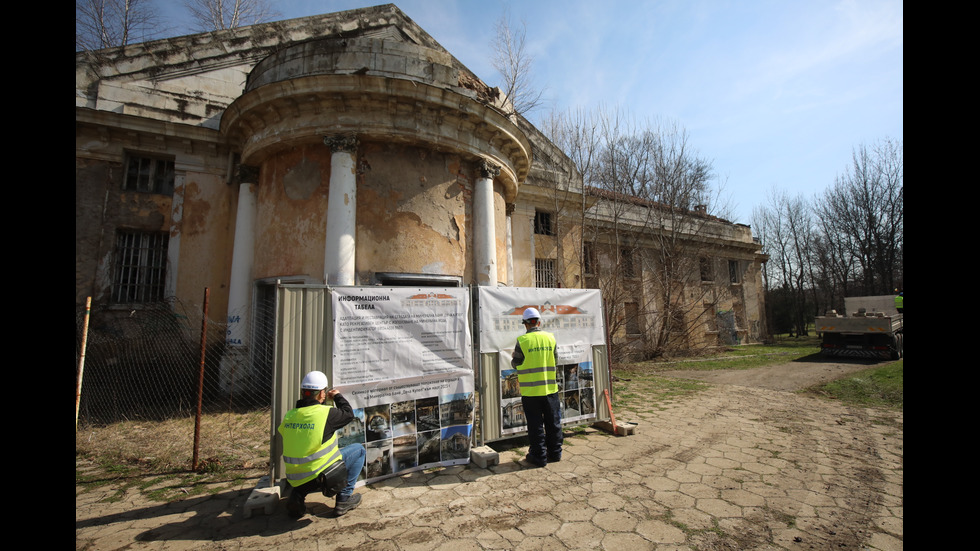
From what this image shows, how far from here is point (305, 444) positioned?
3.51 meters

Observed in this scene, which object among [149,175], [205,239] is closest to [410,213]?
[205,239]

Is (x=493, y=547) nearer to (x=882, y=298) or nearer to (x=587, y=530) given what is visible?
(x=587, y=530)

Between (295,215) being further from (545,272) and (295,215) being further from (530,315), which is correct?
(545,272)

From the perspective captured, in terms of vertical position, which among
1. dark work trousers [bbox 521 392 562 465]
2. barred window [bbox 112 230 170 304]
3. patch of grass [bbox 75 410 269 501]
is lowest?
A: patch of grass [bbox 75 410 269 501]

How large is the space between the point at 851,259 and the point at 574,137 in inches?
1113

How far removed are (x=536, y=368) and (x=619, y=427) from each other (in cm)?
194

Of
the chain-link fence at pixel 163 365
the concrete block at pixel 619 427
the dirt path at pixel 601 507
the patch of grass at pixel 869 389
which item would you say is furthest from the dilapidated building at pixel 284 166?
the patch of grass at pixel 869 389

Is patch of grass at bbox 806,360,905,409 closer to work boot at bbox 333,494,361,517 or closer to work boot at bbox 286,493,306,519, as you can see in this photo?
work boot at bbox 333,494,361,517

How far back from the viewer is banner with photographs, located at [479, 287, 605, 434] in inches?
211

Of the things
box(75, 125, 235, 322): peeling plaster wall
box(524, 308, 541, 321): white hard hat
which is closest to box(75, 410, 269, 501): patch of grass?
box(524, 308, 541, 321): white hard hat

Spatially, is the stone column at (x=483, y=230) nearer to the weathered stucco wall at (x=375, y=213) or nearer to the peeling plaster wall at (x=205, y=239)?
the weathered stucco wall at (x=375, y=213)

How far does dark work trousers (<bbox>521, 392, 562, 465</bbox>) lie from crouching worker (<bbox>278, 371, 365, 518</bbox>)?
199cm
